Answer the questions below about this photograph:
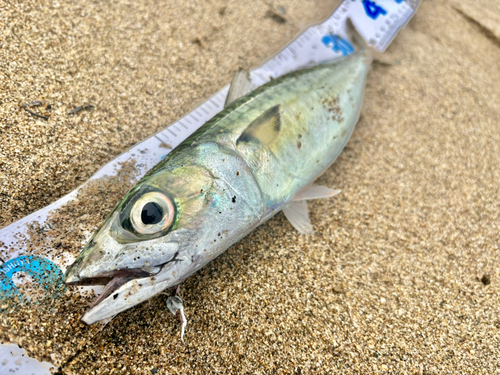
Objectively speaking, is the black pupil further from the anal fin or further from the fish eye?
the anal fin

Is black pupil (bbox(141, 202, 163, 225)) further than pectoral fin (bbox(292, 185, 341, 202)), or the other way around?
pectoral fin (bbox(292, 185, 341, 202))

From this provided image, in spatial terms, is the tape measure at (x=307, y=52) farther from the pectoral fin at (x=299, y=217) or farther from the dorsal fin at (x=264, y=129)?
the pectoral fin at (x=299, y=217)

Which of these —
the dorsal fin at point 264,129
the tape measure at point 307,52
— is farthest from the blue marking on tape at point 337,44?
the dorsal fin at point 264,129

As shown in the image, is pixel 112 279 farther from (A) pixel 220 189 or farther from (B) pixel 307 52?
(B) pixel 307 52

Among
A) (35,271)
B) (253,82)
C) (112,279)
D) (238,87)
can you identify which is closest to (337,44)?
(253,82)

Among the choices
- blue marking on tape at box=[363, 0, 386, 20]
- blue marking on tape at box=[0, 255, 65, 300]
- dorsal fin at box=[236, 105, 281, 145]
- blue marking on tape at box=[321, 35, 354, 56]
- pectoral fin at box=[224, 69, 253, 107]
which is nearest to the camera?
blue marking on tape at box=[0, 255, 65, 300]

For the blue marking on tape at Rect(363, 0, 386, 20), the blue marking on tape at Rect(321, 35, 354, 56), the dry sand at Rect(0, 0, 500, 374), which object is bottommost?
the dry sand at Rect(0, 0, 500, 374)

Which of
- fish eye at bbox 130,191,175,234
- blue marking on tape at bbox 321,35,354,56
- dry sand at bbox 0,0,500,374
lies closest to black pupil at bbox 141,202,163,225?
fish eye at bbox 130,191,175,234
